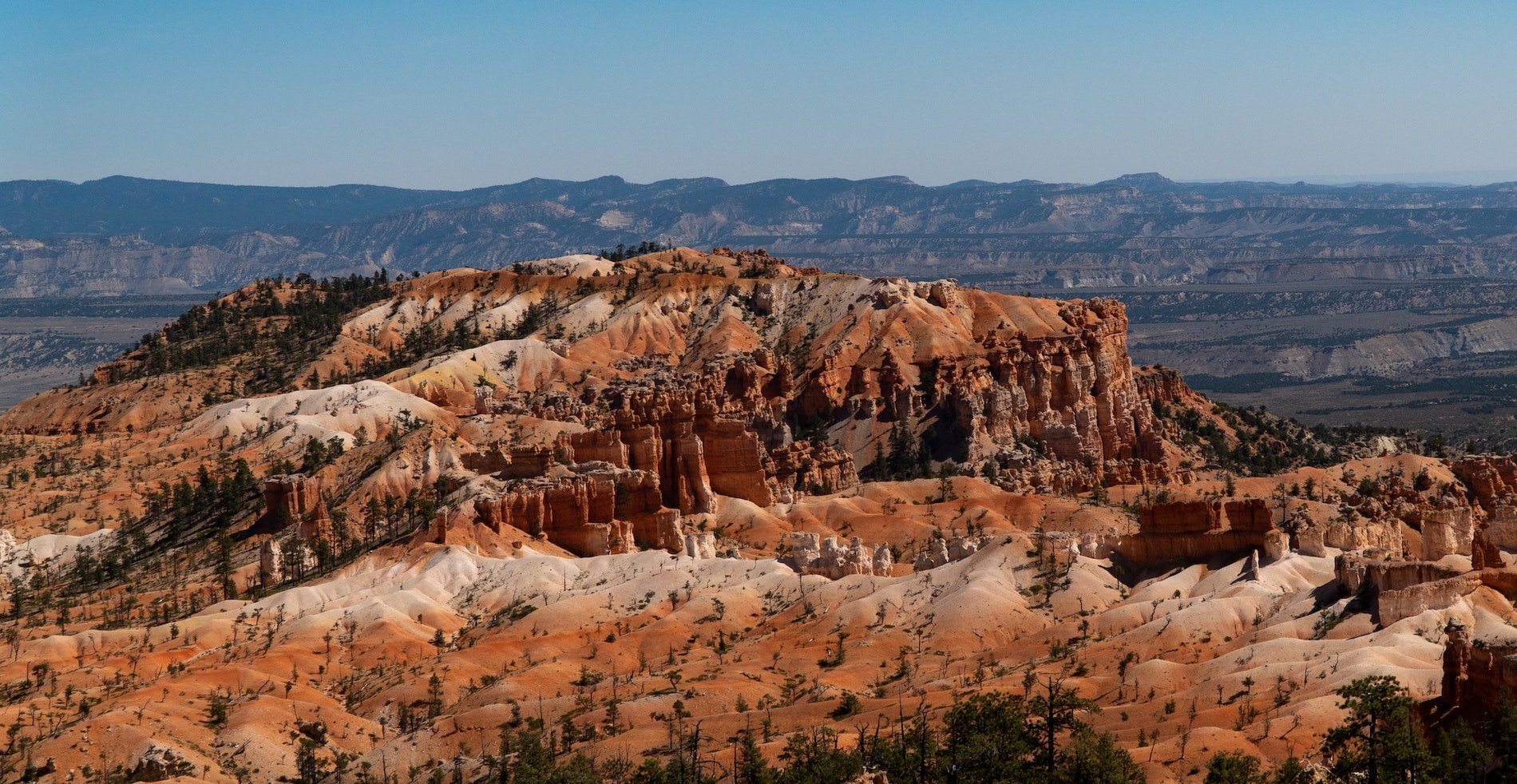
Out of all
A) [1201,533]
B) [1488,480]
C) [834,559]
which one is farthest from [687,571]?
[1488,480]

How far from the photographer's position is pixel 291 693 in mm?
85375

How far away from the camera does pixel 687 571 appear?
352ft

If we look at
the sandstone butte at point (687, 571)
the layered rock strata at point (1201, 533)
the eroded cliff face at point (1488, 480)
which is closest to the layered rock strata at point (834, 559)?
the sandstone butte at point (687, 571)

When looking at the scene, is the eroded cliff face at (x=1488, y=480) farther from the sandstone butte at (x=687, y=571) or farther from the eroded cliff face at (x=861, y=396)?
the eroded cliff face at (x=861, y=396)

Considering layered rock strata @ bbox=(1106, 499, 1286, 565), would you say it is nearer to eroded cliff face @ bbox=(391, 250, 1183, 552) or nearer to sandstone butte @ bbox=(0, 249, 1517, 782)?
sandstone butte @ bbox=(0, 249, 1517, 782)

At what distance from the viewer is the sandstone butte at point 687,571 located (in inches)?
3031

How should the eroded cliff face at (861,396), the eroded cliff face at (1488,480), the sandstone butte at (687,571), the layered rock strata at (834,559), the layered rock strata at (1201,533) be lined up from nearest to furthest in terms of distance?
the sandstone butte at (687,571)
the layered rock strata at (1201,533)
the layered rock strata at (834,559)
the eroded cliff face at (1488,480)
the eroded cliff face at (861,396)

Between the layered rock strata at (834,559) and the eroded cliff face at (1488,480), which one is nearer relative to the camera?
the layered rock strata at (834,559)

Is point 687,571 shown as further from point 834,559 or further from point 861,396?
point 861,396

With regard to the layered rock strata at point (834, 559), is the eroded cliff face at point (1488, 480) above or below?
below

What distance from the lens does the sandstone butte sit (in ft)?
253

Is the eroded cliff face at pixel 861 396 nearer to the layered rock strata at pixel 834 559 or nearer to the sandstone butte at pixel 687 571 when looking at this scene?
the sandstone butte at pixel 687 571

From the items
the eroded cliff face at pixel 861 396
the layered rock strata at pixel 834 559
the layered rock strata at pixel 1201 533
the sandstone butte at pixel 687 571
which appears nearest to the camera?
the sandstone butte at pixel 687 571

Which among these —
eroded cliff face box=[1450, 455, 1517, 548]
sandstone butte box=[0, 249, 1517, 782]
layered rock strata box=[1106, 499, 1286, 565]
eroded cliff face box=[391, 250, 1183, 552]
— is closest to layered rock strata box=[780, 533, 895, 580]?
sandstone butte box=[0, 249, 1517, 782]
